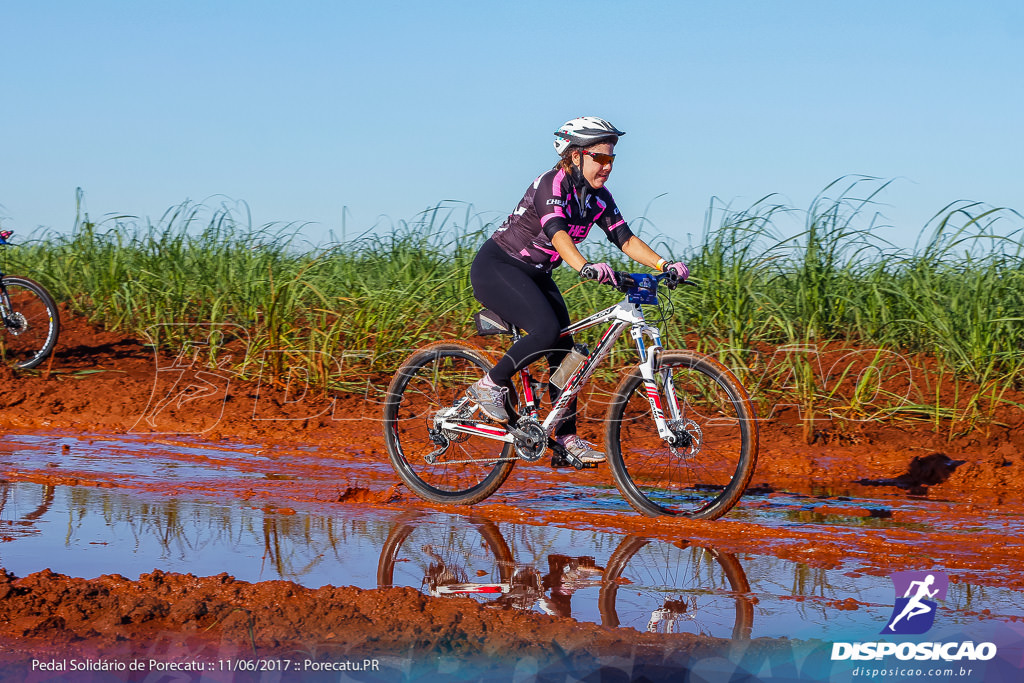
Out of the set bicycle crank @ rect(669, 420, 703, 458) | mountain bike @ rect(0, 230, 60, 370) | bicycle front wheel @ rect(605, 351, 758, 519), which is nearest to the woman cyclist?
bicycle front wheel @ rect(605, 351, 758, 519)

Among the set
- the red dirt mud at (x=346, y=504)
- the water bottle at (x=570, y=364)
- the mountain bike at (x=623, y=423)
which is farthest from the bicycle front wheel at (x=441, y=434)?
the water bottle at (x=570, y=364)

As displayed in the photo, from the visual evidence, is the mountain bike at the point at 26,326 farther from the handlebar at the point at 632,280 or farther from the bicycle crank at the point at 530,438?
the handlebar at the point at 632,280

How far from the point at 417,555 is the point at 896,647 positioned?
2.11 meters

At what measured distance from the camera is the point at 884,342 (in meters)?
9.38

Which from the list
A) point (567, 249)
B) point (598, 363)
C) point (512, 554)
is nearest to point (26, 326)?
point (598, 363)

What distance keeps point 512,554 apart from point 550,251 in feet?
5.94

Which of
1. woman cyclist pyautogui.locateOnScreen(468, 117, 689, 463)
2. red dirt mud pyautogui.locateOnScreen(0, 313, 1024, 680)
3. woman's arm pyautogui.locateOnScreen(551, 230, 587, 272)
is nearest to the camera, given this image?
red dirt mud pyautogui.locateOnScreen(0, 313, 1024, 680)

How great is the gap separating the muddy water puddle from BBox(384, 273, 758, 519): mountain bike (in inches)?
9.7

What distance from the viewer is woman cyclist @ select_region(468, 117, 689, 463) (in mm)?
5691

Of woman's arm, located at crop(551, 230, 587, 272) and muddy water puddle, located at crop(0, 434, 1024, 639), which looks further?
woman's arm, located at crop(551, 230, 587, 272)

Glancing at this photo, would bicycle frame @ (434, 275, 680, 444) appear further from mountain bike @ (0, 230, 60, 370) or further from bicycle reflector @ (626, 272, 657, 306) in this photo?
mountain bike @ (0, 230, 60, 370)

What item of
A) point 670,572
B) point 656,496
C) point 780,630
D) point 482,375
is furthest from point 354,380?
point 780,630

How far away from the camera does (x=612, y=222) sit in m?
6.03

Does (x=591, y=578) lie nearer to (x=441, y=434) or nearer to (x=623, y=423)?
(x=623, y=423)
